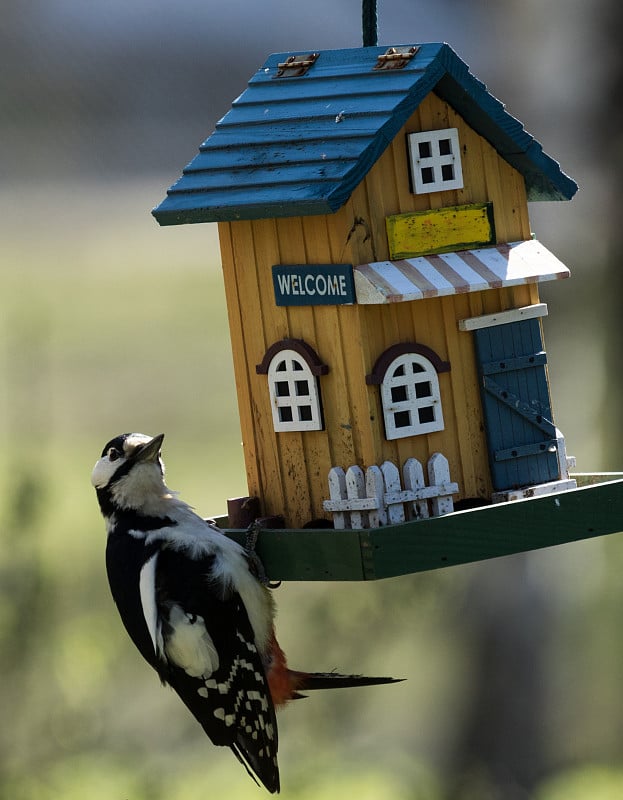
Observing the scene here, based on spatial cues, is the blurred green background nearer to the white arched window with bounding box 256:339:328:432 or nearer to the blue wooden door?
the white arched window with bounding box 256:339:328:432

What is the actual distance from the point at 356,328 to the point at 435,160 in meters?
0.45

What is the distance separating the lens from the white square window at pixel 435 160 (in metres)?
3.04

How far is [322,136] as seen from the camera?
297 cm

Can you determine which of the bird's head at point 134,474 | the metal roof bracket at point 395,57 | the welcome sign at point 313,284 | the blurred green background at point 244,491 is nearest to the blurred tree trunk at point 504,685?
the blurred green background at point 244,491

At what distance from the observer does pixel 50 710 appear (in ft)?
21.3

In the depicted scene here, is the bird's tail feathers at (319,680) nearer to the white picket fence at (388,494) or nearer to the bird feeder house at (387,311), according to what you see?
the bird feeder house at (387,311)

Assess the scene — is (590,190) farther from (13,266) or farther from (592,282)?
(13,266)

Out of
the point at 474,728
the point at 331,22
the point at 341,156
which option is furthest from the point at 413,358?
the point at 331,22

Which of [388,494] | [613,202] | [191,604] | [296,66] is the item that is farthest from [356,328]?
[613,202]

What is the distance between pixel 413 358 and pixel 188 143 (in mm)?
8465

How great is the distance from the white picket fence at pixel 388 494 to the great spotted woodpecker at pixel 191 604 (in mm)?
349

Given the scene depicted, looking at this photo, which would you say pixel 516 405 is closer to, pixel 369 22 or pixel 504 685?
pixel 369 22

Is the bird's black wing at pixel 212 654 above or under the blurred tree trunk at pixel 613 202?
under

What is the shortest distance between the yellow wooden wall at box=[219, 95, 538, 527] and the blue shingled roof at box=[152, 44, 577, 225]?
8 cm
